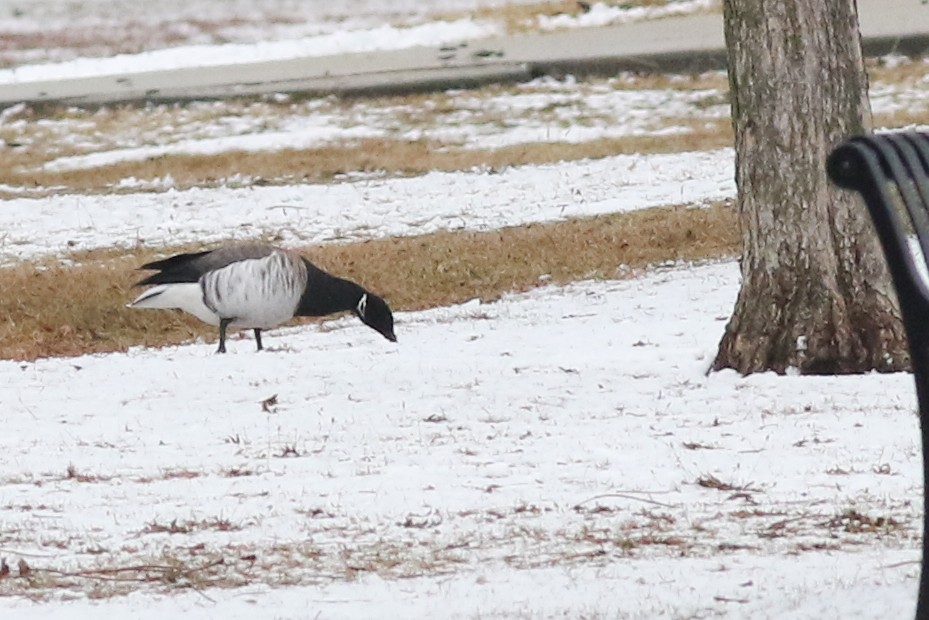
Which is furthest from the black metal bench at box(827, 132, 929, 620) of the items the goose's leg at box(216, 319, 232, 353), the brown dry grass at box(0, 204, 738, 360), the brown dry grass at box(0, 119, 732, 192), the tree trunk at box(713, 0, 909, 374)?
the brown dry grass at box(0, 119, 732, 192)

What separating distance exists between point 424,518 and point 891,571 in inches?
66.7

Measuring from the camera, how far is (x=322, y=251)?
1487 centimetres

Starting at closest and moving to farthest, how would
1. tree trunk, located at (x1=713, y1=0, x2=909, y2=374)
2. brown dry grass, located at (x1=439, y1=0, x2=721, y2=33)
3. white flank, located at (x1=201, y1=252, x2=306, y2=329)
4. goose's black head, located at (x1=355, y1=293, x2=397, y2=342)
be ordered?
tree trunk, located at (x1=713, y1=0, x2=909, y2=374)
white flank, located at (x1=201, y1=252, x2=306, y2=329)
goose's black head, located at (x1=355, y1=293, x2=397, y2=342)
brown dry grass, located at (x1=439, y1=0, x2=721, y2=33)

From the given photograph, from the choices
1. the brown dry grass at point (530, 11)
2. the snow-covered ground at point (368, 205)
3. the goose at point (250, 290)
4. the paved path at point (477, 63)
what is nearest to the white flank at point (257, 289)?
the goose at point (250, 290)

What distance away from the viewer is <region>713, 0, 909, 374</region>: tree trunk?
8328 millimetres

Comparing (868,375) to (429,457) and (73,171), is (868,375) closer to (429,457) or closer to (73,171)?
(429,457)

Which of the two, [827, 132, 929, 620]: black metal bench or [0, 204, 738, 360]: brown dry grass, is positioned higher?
[827, 132, 929, 620]: black metal bench

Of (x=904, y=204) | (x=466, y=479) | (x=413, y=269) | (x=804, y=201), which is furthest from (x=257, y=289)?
(x=904, y=204)

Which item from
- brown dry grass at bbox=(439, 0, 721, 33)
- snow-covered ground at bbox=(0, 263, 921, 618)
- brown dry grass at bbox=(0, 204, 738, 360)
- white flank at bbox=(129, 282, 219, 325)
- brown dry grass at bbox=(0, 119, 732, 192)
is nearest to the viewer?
snow-covered ground at bbox=(0, 263, 921, 618)

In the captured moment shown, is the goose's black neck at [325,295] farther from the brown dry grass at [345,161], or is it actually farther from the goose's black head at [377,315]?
the brown dry grass at [345,161]

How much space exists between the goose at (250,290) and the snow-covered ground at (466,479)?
0.91 ft

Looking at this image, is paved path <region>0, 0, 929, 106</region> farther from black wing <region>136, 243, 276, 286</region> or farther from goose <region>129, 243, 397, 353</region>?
black wing <region>136, 243, 276, 286</region>

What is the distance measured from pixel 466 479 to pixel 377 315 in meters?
4.59

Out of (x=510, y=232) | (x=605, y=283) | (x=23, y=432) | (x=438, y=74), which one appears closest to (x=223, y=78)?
(x=438, y=74)
